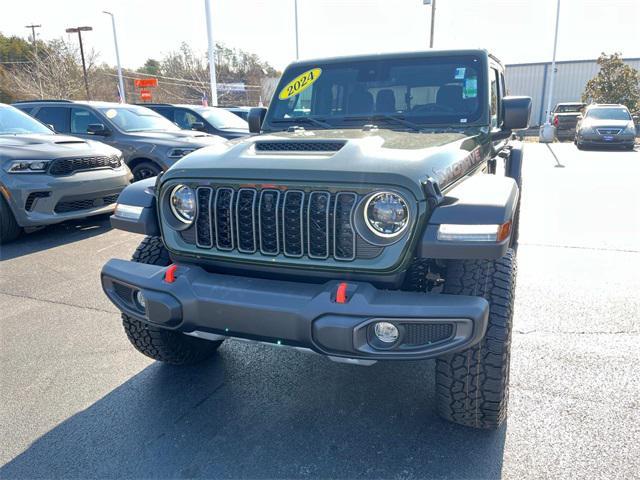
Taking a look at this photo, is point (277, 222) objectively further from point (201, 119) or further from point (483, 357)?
point (201, 119)

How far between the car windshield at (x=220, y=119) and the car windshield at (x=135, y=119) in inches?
64.5

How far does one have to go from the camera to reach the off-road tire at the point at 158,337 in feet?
8.88

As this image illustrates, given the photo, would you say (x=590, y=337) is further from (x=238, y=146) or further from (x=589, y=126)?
(x=589, y=126)

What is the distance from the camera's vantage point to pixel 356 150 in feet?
7.29

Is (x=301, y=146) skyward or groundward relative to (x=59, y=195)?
skyward

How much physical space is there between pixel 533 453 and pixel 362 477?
0.80m

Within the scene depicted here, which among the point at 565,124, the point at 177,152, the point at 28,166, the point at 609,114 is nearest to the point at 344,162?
the point at 28,166

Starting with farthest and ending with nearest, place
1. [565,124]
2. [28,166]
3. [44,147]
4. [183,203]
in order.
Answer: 1. [565,124]
2. [44,147]
3. [28,166]
4. [183,203]

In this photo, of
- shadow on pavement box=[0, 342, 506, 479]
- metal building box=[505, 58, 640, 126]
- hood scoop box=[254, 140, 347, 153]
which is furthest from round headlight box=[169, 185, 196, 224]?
metal building box=[505, 58, 640, 126]

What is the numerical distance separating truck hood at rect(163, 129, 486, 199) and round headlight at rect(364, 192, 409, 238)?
76mm

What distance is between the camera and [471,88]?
131 inches

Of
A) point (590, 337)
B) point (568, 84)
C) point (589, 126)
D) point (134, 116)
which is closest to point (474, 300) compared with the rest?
point (590, 337)

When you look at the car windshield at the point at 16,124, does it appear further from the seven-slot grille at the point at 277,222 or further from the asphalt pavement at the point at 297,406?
the seven-slot grille at the point at 277,222

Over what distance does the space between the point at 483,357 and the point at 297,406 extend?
105 centimetres
